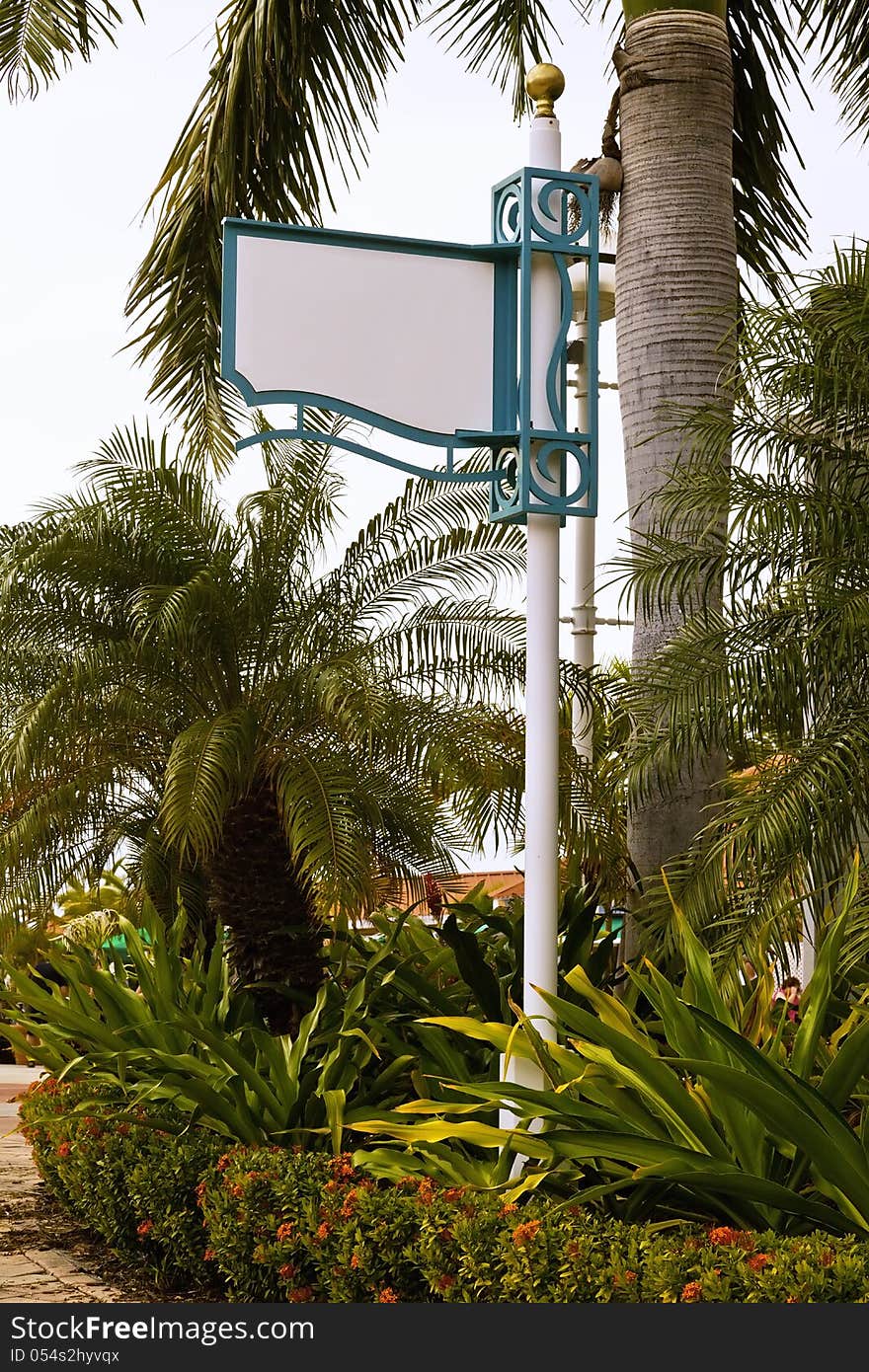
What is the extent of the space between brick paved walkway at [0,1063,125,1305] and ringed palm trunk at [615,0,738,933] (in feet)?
10.2

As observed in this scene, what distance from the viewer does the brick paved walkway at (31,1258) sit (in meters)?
5.47

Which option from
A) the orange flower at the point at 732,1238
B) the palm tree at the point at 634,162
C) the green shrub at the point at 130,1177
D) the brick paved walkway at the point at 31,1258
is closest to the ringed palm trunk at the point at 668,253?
the palm tree at the point at 634,162

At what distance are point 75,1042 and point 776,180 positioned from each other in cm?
690

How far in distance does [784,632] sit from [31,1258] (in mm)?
3980

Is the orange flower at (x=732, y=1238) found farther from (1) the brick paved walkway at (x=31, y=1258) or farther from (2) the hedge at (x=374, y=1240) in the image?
(1) the brick paved walkway at (x=31, y=1258)

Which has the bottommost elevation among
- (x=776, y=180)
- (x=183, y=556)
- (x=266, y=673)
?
(x=266, y=673)

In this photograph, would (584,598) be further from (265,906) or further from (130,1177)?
(130,1177)

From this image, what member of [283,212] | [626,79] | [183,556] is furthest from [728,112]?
[183,556]

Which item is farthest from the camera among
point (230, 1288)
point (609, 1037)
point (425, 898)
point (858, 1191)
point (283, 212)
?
point (283, 212)

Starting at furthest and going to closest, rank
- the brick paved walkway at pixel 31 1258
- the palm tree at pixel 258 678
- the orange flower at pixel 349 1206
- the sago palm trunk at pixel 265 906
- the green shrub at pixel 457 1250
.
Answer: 1. the sago palm trunk at pixel 265 906
2. the palm tree at pixel 258 678
3. the brick paved walkway at pixel 31 1258
4. the orange flower at pixel 349 1206
5. the green shrub at pixel 457 1250

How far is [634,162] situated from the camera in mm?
7668

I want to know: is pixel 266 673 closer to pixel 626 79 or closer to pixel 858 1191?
pixel 626 79

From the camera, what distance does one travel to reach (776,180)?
9.74 meters

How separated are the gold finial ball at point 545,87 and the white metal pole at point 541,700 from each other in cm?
40
